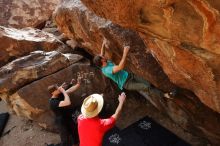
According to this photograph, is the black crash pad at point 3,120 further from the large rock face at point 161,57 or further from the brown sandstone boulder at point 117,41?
the brown sandstone boulder at point 117,41

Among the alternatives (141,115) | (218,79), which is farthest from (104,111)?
(218,79)

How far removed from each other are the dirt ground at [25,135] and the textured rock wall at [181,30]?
15.1 feet

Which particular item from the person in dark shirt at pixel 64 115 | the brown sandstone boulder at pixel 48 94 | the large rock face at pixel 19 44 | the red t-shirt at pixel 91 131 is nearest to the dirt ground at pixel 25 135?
the brown sandstone boulder at pixel 48 94

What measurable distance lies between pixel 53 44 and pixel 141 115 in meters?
3.95

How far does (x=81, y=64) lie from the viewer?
363 inches

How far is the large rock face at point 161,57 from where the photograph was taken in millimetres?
4371

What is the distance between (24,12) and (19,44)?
4.18 m

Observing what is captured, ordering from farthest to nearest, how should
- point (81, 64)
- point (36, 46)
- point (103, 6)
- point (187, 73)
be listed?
point (36, 46) < point (81, 64) < point (187, 73) < point (103, 6)

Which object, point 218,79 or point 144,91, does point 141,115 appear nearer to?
point 144,91

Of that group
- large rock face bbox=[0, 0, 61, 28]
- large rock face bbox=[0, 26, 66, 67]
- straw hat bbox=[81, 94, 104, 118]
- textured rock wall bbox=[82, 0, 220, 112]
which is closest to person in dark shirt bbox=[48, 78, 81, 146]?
straw hat bbox=[81, 94, 104, 118]

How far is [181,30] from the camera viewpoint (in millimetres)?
4016

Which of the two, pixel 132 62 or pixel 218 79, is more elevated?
pixel 218 79

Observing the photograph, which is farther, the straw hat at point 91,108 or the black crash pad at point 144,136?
the black crash pad at point 144,136

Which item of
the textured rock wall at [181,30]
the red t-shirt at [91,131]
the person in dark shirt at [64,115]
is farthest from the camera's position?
the person in dark shirt at [64,115]
